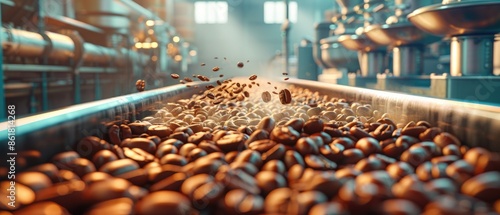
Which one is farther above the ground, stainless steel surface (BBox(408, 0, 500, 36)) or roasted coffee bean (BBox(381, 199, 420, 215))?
stainless steel surface (BBox(408, 0, 500, 36))

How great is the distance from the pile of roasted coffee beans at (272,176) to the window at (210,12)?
16.8m

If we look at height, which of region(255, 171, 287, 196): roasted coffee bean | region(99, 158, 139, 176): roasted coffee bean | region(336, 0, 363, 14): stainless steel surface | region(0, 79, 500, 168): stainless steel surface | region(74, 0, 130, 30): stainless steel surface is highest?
region(74, 0, 130, 30): stainless steel surface

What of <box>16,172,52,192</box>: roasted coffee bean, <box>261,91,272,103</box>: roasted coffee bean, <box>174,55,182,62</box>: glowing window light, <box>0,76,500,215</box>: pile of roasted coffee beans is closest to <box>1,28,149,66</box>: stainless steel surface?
<box>261,91,272,103</box>: roasted coffee bean

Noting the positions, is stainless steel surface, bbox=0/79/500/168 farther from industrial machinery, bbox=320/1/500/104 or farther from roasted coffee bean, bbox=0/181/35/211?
industrial machinery, bbox=320/1/500/104

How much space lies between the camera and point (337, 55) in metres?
5.25

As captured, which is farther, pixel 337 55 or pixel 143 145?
pixel 337 55

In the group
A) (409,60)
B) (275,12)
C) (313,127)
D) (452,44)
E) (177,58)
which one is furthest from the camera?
(275,12)

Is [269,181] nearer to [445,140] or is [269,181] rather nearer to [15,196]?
[15,196]

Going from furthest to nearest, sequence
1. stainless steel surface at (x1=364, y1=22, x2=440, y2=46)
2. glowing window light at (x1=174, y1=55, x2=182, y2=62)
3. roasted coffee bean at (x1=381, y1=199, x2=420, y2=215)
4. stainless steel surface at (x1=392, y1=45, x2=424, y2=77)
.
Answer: glowing window light at (x1=174, y1=55, x2=182, y2=62), stainless steel surface at (x1=392, y1=45, x2=424, y2=77), stainless steel surface at (x1=364, y1=22, x2=440, y2=46), roasted coffee bean at (x1=381, y1=199, x2=420, y2=215)

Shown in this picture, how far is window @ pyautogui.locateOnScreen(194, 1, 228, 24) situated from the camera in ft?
58.0

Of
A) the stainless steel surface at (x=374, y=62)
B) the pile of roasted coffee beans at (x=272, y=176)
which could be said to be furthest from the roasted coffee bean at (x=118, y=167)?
the stainless steel surface at (x=374, y=62)

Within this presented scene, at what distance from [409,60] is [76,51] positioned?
3.15m

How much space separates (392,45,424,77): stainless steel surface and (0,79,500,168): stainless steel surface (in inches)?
74.1

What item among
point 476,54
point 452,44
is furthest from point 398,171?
point 452,44
